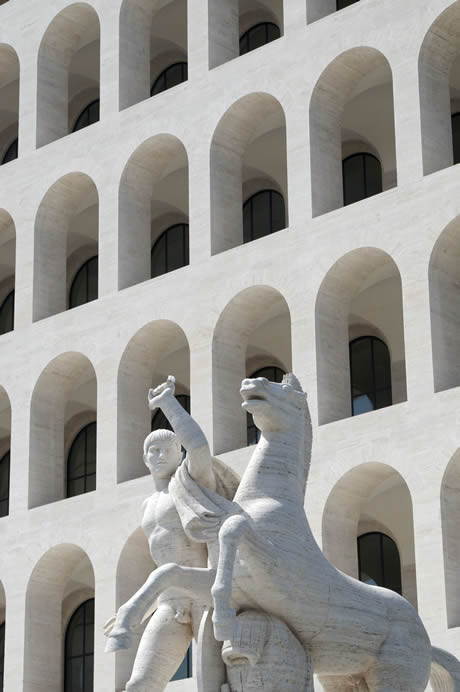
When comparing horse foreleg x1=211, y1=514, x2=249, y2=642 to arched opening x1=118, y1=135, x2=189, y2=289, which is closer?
horse foreleg x1=211, y1=514, x2=249, y2=642

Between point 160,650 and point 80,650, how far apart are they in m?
18.6

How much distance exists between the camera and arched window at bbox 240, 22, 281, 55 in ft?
114

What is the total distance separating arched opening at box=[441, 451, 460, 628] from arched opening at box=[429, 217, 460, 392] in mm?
1410

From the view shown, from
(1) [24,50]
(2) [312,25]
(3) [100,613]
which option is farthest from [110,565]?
(1) [24,50]

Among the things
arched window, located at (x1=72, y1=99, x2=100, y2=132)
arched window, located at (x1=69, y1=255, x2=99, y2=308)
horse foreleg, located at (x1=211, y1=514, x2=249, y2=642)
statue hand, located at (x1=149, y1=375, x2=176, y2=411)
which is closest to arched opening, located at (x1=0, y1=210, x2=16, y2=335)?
arched window, located at (x1=69, y1=255, x2=99, y2=308)

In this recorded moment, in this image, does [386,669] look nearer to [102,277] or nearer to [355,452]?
[355,452]

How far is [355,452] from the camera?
25.6 meters

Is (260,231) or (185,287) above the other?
(260,231)

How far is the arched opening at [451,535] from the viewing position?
23734 mm

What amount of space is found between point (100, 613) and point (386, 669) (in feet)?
49.6

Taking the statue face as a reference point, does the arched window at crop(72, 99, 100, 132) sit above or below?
above

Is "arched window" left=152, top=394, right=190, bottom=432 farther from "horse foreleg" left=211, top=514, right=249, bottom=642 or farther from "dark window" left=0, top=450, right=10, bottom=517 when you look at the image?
"horse foreleg" left=211, top=514, right=249, bottom=642

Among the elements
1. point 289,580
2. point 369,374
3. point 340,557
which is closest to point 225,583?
point 289,580

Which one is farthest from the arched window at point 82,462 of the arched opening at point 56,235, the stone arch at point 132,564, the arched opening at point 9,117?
the arched opening at point 9,117
